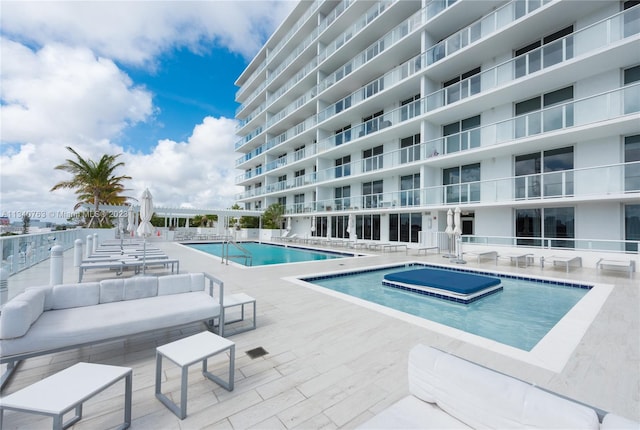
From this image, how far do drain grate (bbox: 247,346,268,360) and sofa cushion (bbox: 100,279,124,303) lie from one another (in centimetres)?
193

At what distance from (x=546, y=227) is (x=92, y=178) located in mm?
28398

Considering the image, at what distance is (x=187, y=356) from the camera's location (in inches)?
90.4

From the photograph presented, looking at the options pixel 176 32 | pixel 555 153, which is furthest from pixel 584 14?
pixel 176 32

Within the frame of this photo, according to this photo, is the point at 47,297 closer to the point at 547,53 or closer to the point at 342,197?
the point at 547,53

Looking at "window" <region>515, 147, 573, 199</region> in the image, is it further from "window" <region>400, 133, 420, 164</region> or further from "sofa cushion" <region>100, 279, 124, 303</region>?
"sofa cushion" <region>100, 279, 124, 303</region>

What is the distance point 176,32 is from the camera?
39.3 ft

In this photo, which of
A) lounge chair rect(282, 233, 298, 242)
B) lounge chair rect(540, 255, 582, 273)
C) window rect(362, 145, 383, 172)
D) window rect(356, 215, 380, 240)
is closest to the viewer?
lounge chair rect(540, 255, 582, 273)

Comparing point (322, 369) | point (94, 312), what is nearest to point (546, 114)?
point (322, 369)

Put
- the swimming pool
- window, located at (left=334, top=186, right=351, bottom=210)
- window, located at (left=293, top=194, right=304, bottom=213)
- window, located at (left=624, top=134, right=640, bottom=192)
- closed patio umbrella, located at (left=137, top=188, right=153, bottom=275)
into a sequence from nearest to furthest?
closed patio umbrella, located at (left=137, top=188, right=153, bottom=275) < window, located at (left=624, top=134, right=640, bottom=192) < the swimming pool < window, located at (left=334, top=186, right=351, bottom=210) < window, located at (left=293, top=194, right=304, bottom=213)

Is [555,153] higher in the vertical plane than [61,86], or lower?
lower

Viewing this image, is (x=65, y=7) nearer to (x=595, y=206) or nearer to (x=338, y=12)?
(x=595, y=206)

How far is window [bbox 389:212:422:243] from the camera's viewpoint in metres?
16.5

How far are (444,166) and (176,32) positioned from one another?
1462cm

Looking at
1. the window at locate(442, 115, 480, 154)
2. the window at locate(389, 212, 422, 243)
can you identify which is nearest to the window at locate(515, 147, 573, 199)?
the window at locate(442, 115, 480, 154)
